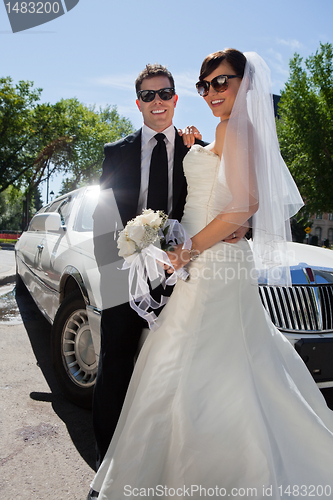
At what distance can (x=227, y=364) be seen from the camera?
6.38ft

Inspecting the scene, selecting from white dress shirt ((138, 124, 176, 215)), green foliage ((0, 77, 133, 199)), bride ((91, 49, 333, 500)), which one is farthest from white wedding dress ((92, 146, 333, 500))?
green foliage ((0, 77, 133, 199))

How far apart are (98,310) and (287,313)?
1.43 m

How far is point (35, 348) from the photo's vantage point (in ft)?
15.7

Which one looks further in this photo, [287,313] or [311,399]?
[287,313]

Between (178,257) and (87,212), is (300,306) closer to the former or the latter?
(178,257)

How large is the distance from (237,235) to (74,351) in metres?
1.92

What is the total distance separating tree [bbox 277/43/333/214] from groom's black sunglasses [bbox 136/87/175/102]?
2285 centimetres

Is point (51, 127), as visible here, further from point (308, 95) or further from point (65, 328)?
point (65, 328)


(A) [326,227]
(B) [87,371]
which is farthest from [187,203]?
(A) [326,227]

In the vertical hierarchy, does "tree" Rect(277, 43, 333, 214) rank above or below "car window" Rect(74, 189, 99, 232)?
above

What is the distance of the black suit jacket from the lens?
2.37 m

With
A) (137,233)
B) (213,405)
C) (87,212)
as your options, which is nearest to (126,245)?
(137,233)

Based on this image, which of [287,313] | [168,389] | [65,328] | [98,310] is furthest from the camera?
[65,328]

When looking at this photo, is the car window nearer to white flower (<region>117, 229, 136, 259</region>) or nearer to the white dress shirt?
the white dress shirt
